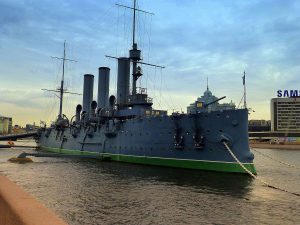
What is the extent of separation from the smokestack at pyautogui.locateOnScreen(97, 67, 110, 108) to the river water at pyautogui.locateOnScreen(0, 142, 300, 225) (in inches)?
961

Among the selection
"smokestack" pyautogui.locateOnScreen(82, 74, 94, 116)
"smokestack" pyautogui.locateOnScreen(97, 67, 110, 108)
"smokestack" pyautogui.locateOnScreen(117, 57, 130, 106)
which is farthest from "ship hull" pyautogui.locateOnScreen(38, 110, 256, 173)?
"smokestack" pyautogui.locateOnScreen(82, 74, 94, 116)

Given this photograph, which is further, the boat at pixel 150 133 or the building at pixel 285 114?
the building at pixel 285 114

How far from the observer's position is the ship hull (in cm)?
2766

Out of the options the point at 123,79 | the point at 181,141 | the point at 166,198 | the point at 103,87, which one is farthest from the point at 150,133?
the point at 103,87

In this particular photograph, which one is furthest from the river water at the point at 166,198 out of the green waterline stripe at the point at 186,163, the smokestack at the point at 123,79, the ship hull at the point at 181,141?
the smokestack at the point at 123,79

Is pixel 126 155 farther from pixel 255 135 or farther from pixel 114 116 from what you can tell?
pixel 255 135

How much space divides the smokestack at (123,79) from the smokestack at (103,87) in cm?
552

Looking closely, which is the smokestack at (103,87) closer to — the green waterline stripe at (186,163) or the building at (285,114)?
the green waterline stripe at (186,163)

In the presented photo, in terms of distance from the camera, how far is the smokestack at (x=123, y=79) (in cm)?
4500

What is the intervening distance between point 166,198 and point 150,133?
1620 centimetres

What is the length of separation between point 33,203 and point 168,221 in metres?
9.02

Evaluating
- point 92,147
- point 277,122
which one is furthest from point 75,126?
point 277,122

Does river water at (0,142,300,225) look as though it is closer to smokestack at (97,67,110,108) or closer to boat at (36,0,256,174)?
boat at (36,0,256,174)

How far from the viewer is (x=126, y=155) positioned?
3797cm
